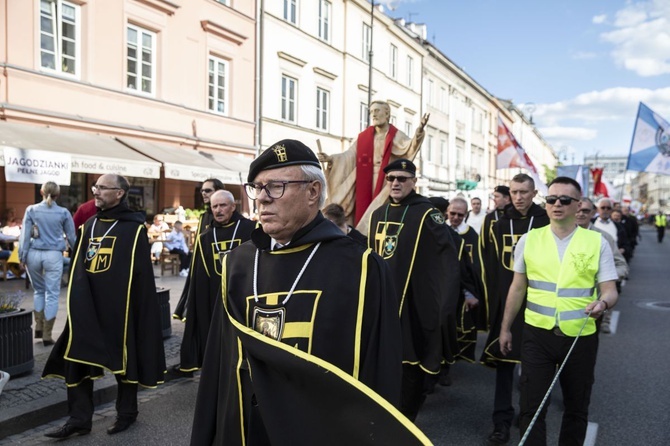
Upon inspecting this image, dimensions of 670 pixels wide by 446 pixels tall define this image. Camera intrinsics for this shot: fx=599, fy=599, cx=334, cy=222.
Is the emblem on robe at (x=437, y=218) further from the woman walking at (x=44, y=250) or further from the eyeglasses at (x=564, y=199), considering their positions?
the woman walking at (x=44, y=250)

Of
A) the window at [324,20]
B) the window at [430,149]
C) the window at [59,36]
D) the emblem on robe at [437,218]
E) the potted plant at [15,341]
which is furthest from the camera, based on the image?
the window at [430,149]

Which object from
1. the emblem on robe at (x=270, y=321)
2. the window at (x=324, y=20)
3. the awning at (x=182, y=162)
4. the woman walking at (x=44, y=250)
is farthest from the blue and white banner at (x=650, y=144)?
the window at (x=324, y=20)

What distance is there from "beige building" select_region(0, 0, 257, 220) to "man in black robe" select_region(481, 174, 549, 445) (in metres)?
9.98

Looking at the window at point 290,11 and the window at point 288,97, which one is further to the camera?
the window at point 288,97

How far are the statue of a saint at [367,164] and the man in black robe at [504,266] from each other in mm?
1544

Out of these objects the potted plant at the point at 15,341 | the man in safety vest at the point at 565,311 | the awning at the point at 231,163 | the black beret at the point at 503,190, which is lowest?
the potted plant at the point at 15,341

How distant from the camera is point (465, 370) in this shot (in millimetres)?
7141

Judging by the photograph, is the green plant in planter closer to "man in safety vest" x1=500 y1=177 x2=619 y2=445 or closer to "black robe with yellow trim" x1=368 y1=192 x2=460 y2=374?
"black robe with yellow trim" x1=368 y1=192 x2=460 y2=374

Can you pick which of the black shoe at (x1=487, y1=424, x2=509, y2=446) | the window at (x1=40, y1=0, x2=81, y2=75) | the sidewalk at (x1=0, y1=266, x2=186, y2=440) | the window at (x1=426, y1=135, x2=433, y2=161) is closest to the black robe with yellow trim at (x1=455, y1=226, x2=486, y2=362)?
the black shoe at (x1=487, y1=424, x2=509, y2=446)

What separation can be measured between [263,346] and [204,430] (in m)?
0.56

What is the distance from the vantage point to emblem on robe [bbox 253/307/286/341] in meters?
2.24

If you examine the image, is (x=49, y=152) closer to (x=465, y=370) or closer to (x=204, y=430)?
(x=465, y=370)

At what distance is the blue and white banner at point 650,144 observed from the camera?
38.6 ft

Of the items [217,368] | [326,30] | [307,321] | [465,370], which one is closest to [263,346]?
[307,321]
